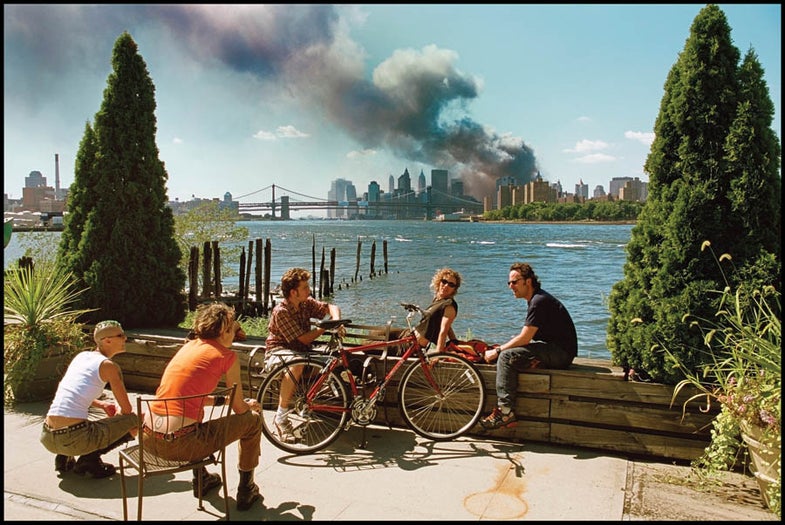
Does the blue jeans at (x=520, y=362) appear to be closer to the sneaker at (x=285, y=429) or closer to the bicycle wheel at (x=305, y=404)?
the bicycle wheel at (x=305, y=404)

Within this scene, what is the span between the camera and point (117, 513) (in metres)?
3.74

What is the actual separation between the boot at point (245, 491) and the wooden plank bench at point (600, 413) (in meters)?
1.46

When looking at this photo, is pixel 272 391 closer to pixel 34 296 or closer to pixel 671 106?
pixel 34 296

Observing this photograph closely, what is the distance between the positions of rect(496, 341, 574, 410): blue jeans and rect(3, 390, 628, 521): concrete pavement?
423 millimetres

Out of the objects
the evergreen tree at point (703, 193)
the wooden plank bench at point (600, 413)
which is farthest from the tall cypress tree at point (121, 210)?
the evergreen tree at point (703, 193)

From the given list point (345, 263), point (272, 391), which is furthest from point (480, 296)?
point (272, 391)

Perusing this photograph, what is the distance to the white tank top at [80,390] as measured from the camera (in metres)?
4.03

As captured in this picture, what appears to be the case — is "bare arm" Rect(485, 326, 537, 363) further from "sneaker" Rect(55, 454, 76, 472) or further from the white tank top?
"sneaker" Rect(55, 454, 76, 472)

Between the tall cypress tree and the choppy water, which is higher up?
the tall cypress tree

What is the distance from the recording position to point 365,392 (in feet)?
17.0

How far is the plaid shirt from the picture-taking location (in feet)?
17.1

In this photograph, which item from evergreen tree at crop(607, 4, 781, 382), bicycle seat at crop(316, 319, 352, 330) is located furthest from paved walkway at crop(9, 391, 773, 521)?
evergreen tree at crop(607, 4, 781, 382)

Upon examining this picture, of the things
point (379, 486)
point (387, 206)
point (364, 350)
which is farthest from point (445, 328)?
point (387, 206)

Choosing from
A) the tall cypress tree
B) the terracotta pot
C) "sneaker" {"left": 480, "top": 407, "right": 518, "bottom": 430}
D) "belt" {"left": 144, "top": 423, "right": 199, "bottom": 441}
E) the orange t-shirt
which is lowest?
"sneaker" {"left": 480, "top": 407, "right": 518, "bottom": 430}
